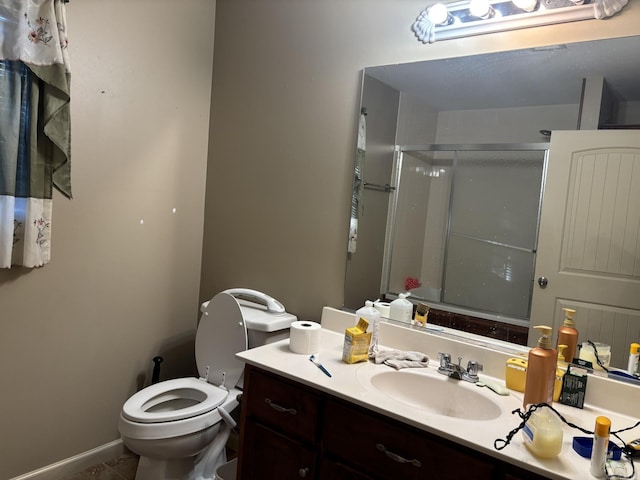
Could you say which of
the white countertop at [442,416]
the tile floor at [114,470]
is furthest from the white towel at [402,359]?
the tile floor at [114,470]

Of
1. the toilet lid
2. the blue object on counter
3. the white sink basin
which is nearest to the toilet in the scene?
the toilet lid

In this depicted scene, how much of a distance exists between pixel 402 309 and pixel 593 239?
27.9 inches

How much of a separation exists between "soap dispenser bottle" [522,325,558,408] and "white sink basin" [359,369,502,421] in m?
0.11

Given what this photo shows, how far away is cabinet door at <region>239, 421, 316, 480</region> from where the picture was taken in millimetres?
1429

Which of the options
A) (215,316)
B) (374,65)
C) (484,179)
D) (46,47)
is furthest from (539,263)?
(46,47)

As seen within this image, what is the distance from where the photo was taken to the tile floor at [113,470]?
2.12 m

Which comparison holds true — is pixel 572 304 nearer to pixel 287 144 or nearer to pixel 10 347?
pixel 287 144

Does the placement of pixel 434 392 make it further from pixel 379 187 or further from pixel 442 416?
pixel 379 187

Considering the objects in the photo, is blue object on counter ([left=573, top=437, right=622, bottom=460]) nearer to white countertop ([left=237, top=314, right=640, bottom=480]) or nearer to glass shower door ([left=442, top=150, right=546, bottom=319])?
white countertop ([left=237, top=314, right=640, bottom=480])

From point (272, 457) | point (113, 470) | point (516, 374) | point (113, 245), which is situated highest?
point (113, 245)

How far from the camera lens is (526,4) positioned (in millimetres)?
1545

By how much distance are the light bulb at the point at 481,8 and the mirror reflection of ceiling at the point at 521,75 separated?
138mm

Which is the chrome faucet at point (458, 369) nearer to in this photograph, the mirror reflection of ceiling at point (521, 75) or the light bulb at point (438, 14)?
the mirror reflection of ceiling at point (521, 75)

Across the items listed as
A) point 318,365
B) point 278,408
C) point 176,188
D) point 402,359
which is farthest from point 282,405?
point 176,188
